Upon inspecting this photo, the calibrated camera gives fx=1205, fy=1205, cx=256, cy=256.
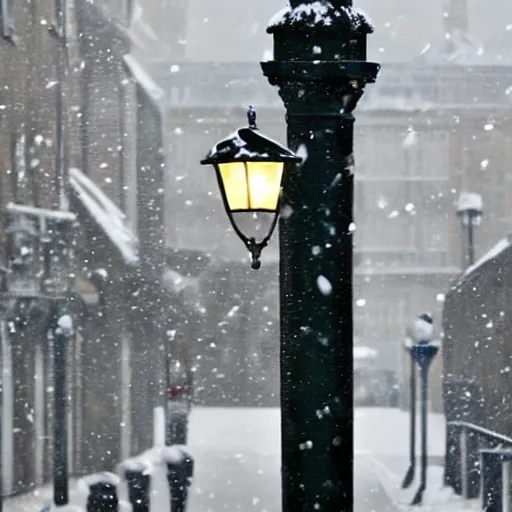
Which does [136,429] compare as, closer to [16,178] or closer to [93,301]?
[93,301]

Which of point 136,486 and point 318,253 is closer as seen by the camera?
point 318,253

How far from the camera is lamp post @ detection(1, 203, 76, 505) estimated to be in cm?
1672

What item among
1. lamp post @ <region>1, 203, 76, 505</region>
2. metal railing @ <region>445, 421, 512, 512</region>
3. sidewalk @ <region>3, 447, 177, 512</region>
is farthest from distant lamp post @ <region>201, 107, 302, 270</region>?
lamp post @ <region>1, 203, 76, 505</region>

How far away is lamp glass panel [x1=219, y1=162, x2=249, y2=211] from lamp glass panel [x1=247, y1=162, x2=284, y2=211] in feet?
0.08

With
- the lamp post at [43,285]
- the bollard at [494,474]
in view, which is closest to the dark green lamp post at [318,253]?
the bollard at [494,474]

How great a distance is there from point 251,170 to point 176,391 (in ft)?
97.8

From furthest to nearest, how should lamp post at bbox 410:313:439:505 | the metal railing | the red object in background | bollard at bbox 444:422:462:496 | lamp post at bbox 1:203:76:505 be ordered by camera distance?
the red object in background → bollard at bbox 444:422:462:496 → lamp post at bbox 1:203:76:505 → lamp post at bbox 410:313:439:505 → the metal railing

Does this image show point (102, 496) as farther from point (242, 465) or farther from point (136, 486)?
point (242, 465)

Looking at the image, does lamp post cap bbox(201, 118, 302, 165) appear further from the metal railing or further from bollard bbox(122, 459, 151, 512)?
the metal railing

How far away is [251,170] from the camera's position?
11.7 ft

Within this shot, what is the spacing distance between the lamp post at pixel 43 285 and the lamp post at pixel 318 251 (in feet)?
43.8

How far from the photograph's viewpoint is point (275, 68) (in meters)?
3.44

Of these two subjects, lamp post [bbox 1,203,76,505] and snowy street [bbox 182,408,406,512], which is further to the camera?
snowy street [bbox 182,408,406,512]

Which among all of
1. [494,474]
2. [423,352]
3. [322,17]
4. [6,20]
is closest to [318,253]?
[322,17]
